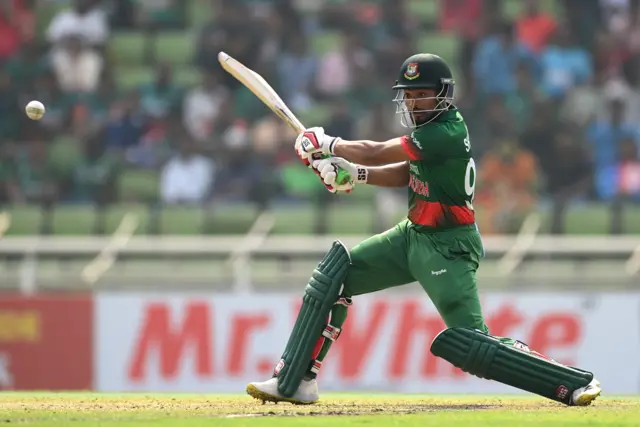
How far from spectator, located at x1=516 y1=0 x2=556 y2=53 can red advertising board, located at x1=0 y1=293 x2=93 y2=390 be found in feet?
22.7

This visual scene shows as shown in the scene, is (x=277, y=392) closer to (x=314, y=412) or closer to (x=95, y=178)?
(x=314, y=412)

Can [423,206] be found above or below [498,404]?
above

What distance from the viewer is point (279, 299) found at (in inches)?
470

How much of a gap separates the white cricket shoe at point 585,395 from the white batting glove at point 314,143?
78.3 inches

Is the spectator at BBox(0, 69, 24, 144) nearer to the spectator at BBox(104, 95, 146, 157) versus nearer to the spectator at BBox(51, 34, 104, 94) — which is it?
the spectator at BBox(51, 34, 104, 94)

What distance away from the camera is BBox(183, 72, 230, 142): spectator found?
1483 cm

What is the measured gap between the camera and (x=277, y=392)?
7355 millimetres

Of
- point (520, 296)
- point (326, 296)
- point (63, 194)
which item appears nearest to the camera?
point (326, 296)

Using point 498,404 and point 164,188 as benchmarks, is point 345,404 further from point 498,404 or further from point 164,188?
point 164,188

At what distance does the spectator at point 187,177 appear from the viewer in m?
13.9

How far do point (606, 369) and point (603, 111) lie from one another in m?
4.18

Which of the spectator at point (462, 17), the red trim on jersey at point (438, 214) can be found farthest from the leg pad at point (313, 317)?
the spectator at point (462, 17)

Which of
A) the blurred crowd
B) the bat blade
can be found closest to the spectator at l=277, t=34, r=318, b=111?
the blurred crowd

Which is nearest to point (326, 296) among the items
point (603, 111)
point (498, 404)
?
point (498, 404)
